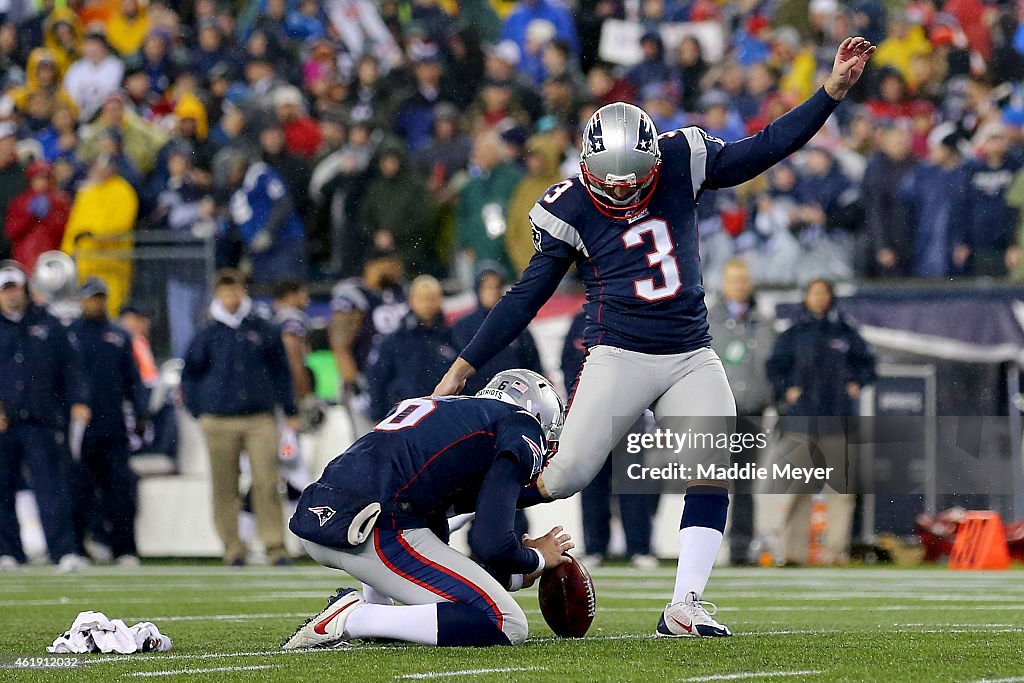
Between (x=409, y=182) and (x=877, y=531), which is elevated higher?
(x=409, y=182)

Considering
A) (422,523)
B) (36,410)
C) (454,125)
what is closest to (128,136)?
(454,125)

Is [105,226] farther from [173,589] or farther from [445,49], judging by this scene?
[173,589]

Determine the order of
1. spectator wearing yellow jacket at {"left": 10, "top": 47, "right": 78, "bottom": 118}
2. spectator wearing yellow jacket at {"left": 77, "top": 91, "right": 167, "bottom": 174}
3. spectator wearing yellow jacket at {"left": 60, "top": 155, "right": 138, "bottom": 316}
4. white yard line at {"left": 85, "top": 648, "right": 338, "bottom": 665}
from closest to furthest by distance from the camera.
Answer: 1. white yard line at {"left": 85, "top": 648, "right": 338, "bottom": 665}
2. spectator wearing yellow jacket at {"left": 60, "top": 155, "right": 138, "bottom": 316}
3. spectator wearing yellow jacket at {"left": 77, "top": 91, "right": 167, "bottom": 174}
4. spectator wearing yellow jacket at {"left": 10, "top": 47, "right": 78, "bottom": 118}

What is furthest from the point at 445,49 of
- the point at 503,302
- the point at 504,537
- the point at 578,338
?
the point at 504,537

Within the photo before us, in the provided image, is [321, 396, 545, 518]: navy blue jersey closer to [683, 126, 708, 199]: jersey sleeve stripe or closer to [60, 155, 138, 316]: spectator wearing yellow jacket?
[683, 126, 708, 199]: jersey sleeve stripe

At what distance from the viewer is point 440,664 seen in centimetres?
489

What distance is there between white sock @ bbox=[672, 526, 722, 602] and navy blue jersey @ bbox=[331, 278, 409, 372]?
21.7 feet

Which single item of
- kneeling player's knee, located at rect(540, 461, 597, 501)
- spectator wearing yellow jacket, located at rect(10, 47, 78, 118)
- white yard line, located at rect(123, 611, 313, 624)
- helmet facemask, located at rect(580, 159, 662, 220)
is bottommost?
white yard line, located at rect(123, 611, 313, 624)

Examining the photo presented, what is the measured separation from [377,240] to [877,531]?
4328 millimetres

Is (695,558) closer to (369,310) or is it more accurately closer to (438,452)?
(438,452)

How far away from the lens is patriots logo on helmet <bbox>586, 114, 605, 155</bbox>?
586cm

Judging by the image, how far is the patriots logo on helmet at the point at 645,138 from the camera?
584 centimetres

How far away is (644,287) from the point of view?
604 cm

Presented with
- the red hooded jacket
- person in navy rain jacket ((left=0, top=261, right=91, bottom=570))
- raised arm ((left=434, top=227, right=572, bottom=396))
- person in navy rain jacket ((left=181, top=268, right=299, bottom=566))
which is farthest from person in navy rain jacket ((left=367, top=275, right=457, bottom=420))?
raised arm ((left=434, top=227, right=572, bottom=396))
